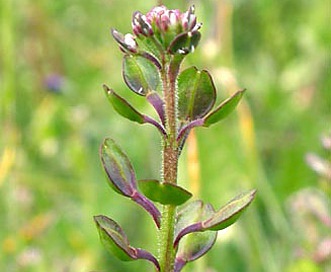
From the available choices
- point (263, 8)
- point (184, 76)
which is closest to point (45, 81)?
point (263, 8)

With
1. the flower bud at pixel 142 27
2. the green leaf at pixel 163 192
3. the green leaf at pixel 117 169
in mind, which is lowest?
the green leaf at pixel 163 192

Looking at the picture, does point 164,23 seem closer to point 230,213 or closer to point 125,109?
point 125,109

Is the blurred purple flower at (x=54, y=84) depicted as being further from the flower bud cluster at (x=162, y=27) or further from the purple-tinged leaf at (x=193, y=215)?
the flower bud cluster at (x=162, y=27)

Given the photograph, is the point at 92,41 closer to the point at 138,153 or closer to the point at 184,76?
the point at 138,153

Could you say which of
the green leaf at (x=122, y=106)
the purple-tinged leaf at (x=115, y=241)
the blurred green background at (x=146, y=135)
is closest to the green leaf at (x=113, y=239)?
the purple-tinged leaf at (x=115, y=241)

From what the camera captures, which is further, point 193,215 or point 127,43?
point 193,215

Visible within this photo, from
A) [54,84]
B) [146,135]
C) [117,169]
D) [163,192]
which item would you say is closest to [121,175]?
[117,169]
